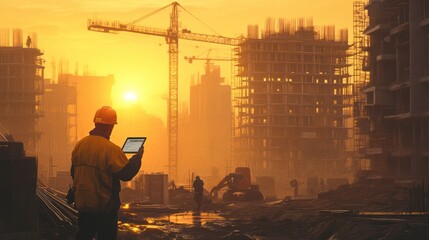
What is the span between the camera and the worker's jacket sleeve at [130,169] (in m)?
8.34

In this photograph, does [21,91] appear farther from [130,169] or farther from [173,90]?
[130,169]

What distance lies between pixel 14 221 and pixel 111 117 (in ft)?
13.1

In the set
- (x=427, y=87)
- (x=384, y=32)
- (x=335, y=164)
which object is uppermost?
(x=384, y=32)

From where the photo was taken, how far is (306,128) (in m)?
152

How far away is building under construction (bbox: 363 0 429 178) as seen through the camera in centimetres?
6494

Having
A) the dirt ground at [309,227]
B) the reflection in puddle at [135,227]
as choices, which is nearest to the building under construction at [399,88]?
the dirt ground at [309,227]

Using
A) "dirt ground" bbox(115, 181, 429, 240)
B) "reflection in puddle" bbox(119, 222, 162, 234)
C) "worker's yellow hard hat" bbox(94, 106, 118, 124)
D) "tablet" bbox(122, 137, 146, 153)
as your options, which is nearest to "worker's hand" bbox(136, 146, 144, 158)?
"tablet" bbox(122, 137, 146, 153)

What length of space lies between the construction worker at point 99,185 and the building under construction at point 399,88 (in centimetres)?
5645

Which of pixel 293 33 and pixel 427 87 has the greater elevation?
pixel 293 33

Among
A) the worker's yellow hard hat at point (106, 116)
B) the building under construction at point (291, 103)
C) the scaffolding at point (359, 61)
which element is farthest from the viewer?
the building under construction at point (291, 103)

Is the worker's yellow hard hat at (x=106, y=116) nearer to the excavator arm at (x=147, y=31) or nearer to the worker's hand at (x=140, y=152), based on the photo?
the worker's hand at (x=140, y=152)

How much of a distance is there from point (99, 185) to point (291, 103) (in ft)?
473

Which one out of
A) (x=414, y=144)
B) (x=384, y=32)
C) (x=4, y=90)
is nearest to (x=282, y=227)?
(x=414, y=144)

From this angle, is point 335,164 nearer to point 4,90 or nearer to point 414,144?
point 4,90
